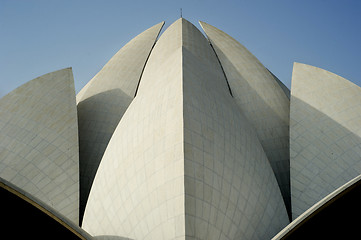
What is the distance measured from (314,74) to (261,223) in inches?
372

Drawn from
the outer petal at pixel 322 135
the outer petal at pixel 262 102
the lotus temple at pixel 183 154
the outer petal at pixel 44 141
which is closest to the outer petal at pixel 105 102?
the lotus temple at pixel 183 154

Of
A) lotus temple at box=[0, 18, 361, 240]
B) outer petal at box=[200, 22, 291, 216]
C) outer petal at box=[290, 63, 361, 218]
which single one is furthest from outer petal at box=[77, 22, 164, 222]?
outer petal at box=[290, 63, 361, 218]

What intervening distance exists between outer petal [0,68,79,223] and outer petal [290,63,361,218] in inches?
360

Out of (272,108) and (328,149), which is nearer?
(328,149)

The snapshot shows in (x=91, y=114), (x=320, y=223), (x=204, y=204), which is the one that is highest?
(x=91, y=114)

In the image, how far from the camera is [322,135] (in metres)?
14.9

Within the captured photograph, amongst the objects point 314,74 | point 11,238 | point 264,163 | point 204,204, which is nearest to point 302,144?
point 264,163

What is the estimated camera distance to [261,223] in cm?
1085

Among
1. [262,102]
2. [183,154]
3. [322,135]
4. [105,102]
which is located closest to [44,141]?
[105,102]

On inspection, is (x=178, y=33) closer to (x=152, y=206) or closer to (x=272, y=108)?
(x=272, y=108)

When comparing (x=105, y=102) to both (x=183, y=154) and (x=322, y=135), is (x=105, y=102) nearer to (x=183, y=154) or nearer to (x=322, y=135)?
(x=183, y=154)

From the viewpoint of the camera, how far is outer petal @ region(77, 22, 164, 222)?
16.4m

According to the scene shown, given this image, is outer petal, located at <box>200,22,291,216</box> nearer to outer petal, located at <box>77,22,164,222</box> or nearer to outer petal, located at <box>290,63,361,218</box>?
outer petal, located at <box>290,63,361,218</box>

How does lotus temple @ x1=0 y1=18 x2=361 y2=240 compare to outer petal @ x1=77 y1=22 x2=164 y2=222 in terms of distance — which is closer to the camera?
lotus temple @ x1=0 y1=18 x2=361 y2=240
